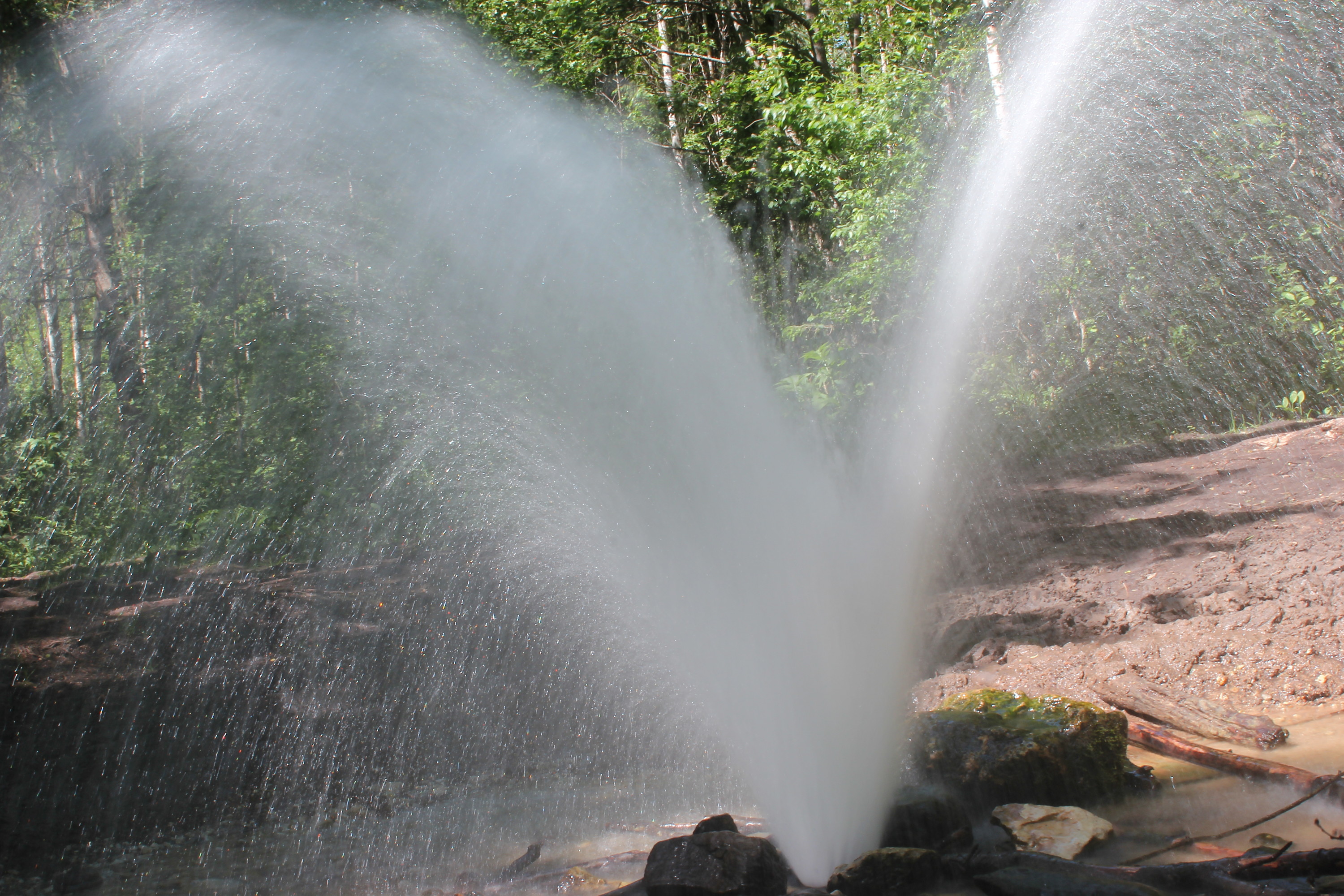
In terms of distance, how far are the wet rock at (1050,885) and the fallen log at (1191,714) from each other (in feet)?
9.85

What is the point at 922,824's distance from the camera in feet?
14.5

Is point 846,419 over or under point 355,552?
over

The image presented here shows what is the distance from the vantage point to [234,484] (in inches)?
578

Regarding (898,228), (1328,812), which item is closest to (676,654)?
(1328,812)

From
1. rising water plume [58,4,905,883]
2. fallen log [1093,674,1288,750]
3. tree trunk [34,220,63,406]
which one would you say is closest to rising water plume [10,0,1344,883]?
rising water plume [58,4,905,883]

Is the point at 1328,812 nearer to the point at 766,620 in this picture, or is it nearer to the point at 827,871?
the point at 827,871

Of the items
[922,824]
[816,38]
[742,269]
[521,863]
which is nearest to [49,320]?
[742,269]

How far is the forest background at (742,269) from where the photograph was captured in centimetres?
1074

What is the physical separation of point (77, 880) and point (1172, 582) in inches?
383

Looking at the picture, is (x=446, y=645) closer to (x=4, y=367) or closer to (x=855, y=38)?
(x=4, y=367)

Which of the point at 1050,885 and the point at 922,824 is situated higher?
the point at 1050,885

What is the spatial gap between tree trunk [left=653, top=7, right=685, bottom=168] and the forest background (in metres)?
0.06

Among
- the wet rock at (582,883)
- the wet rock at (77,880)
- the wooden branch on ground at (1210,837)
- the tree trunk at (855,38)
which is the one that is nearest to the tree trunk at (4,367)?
the wet rock at (77,880)

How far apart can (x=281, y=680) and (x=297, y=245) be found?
7577 millimetres
